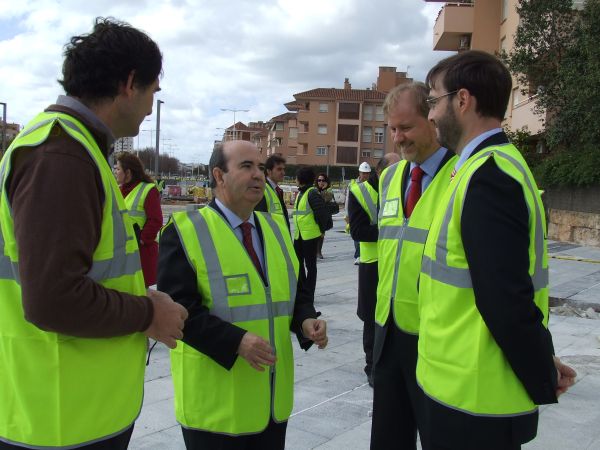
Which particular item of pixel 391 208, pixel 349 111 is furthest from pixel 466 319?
pixel 349 111

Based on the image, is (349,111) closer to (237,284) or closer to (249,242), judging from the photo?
(249,242)

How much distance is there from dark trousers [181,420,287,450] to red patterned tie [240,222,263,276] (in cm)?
69

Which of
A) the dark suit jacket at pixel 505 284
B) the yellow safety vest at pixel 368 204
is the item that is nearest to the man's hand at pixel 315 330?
the dark suit jacket at pixel 505 284

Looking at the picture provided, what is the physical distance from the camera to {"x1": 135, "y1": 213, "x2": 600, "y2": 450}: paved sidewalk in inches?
149

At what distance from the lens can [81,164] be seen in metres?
1.66

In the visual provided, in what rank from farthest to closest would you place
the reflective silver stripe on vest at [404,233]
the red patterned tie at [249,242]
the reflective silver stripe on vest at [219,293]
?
Result: the reflective silver stripe on vest at [404,233] → the red patterned tie at [249,242] → the reflective silver stripe on vest at [219,293]

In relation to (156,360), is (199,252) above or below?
above

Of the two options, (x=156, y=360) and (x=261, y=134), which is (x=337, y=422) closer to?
(x=156, y=360)

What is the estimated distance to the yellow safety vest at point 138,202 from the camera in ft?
19.5

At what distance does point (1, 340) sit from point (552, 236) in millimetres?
19979

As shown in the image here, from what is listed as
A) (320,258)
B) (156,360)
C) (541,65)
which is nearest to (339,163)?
(541,65)

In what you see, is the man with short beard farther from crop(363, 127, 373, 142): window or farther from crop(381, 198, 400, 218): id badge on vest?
crop(363, 127, 373, 142): window

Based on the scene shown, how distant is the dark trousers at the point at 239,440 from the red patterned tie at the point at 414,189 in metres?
1.37

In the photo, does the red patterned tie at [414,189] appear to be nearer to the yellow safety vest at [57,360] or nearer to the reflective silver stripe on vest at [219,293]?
the reflective silver stripe on vest at [219,293]
